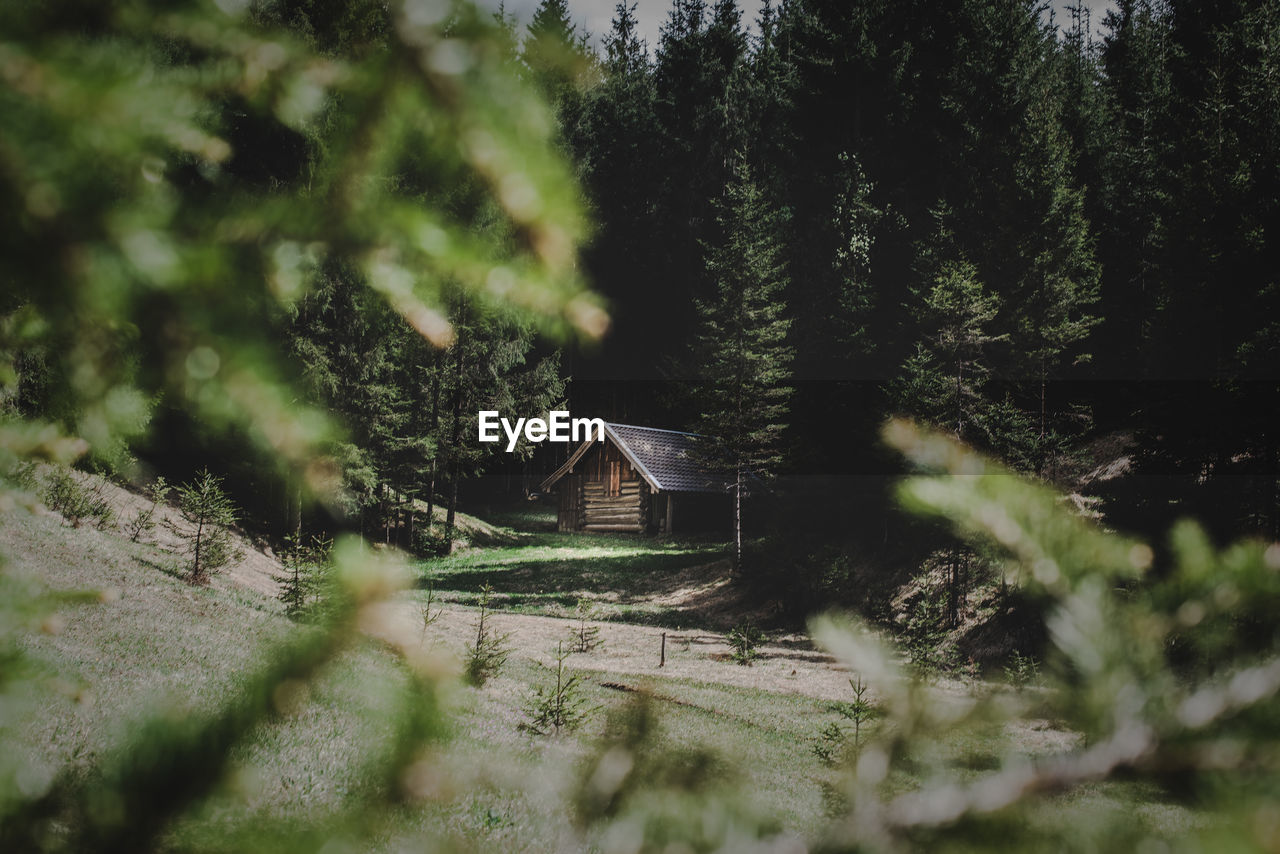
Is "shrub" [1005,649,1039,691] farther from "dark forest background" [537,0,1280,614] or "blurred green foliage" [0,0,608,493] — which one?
"blurred green foliage" [0,0,608,493]

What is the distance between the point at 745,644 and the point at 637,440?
19504mm

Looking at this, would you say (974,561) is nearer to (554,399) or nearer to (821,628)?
(821,628)

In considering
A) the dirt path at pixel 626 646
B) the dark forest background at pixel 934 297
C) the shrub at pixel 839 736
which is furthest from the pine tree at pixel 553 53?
the dirt path at pixel 626 646

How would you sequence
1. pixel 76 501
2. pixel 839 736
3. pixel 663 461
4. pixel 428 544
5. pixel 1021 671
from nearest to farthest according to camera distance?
pixel 839 736 < pixel 1021 671 < pixel 76 501 < pixel 428 544 < pixel 663 461

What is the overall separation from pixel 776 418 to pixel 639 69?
31.5m

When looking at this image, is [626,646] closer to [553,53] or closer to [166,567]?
[166,567]

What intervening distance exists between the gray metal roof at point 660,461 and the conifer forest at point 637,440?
1.85 ft

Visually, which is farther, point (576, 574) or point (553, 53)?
point (576, 574)

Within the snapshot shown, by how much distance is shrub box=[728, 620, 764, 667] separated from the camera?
43.8ft

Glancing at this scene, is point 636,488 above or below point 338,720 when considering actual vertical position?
above

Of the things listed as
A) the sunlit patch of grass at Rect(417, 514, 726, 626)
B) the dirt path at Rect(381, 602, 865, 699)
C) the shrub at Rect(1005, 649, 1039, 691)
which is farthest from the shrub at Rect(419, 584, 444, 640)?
the shrub at Rect(1005, 649, 1039, 691)

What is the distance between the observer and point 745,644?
13.7m

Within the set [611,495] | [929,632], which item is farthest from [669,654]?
[611,495]

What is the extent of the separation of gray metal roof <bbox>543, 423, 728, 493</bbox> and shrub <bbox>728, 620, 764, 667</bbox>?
13724 millimetres
